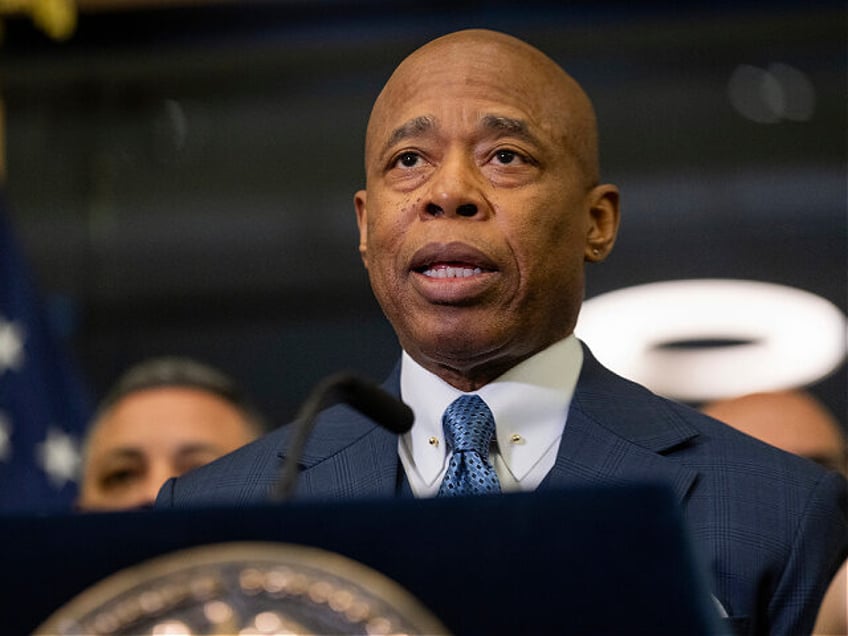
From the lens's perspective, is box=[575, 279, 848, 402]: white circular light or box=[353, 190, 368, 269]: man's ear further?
box=[575, 279, 848, 402]: white circular light

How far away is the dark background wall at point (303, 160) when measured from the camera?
391cm

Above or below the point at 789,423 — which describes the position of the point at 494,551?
below

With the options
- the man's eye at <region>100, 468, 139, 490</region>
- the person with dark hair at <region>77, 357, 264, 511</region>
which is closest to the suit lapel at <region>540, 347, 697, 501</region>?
the person with dark hair at <region>77, 357, 264, 511</region>

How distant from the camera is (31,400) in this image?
389 cm

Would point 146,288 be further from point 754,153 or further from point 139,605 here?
point 139,605

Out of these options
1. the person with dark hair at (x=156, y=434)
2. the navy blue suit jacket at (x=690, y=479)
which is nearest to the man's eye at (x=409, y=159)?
the navy blue suit jacket at (x=690, y=479)

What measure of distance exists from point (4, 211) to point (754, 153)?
1.79 metres

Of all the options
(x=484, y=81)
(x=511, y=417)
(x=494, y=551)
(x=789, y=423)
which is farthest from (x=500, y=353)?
(x=789, y=423)

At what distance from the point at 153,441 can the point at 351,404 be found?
59.3 inches

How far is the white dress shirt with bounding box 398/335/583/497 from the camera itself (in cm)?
160

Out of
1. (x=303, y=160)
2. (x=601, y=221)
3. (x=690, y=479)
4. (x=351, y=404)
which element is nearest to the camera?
(x=351, y=404)

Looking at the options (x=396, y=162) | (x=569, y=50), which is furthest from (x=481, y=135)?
(x=569, y=50)

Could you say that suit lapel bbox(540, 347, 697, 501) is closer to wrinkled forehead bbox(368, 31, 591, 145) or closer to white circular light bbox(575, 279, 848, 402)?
wrinkled forehead bbox(368, 31, 591, 145)

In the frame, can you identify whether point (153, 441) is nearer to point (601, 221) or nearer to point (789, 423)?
point (789, 423)
